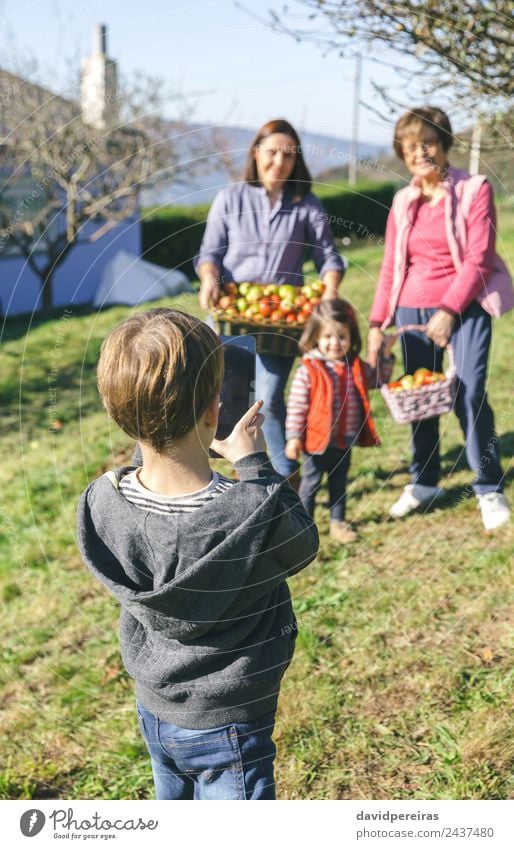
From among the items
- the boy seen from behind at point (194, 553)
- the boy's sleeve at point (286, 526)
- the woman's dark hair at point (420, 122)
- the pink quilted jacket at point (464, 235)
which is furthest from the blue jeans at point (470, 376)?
the boy's sleeve at point (286, 526)

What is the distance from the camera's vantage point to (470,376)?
4078mm

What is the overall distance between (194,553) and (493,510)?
2529 mm

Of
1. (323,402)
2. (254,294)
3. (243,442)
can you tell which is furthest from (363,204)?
(243,442)

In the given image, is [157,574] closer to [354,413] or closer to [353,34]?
[354,413]

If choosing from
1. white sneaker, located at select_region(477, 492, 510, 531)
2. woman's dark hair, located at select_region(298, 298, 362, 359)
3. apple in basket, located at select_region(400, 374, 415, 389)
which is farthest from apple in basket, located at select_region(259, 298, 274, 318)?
white sneaker, located at select_region(477, 492, 510, 531)

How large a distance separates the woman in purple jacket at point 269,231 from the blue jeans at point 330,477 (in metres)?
0.52

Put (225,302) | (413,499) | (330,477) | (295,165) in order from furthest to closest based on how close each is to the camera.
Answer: (413,499) < (330,477) < (295,165) < (225,302)

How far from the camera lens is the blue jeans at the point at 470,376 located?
4.00 metres

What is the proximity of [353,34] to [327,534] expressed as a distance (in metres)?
2.17

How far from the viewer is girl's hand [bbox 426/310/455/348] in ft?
12.9

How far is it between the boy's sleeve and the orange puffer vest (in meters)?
1.58

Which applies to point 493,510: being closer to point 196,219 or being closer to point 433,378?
point 433,378

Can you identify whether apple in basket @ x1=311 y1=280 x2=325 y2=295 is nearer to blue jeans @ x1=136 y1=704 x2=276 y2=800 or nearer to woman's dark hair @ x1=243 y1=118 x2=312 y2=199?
woman's dark hair @ x1=243 y1=118 x2=312 y2=199

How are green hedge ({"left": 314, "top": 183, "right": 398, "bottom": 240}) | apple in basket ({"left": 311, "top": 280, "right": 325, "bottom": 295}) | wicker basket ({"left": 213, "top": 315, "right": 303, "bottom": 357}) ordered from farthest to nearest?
green hedge ({"left": 314, "top": 183, "right": 398, "bottom": 240})
apple in basket ({"left": 311, "top": 280, "right": 325, "bottom": 295})
wicker basket ({"left": 213, "top": 315, "right": 303, "bottom": 357})
